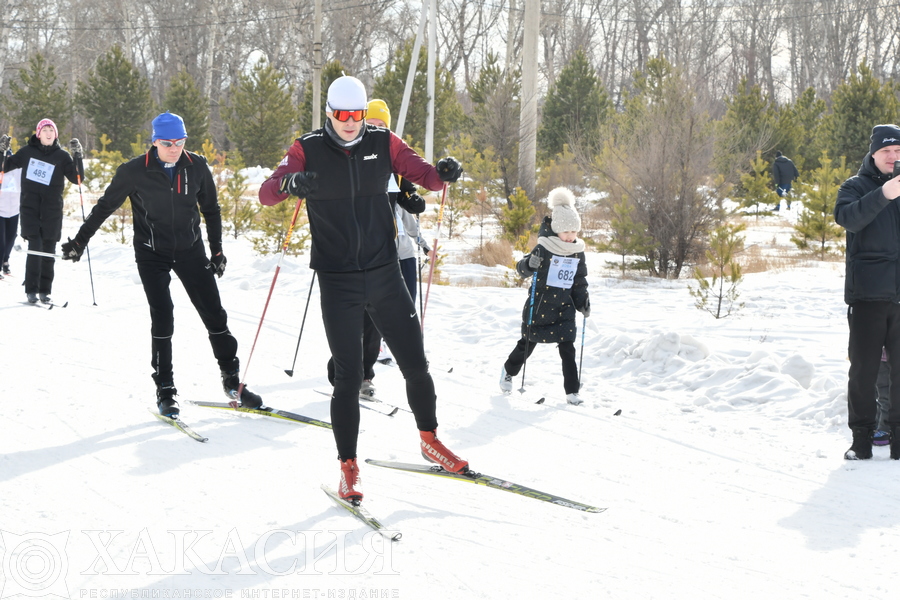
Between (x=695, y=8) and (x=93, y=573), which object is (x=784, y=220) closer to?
(x=93, y=573)

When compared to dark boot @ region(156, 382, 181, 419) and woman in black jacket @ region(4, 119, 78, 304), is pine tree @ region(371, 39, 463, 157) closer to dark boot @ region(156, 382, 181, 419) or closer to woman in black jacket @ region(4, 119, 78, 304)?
woman in black jacket @ region(4, 119, 78, 304)

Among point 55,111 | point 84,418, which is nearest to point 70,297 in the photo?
point 84,418

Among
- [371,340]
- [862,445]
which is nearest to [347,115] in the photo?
[371,340]

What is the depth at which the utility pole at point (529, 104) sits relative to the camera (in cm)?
1695

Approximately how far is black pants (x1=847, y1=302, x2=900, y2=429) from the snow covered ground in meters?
0.29

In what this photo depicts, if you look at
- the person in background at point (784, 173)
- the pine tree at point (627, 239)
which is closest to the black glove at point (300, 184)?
the pine tree at point (627, 239)

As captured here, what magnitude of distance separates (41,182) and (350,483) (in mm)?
6364

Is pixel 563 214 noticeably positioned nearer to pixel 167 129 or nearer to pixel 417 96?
pixel 167 129

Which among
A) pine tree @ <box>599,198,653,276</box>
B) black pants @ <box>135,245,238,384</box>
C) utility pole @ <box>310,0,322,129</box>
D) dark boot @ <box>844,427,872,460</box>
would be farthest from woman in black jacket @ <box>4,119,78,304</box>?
utility pole @ <box>310,0,322,129</box>

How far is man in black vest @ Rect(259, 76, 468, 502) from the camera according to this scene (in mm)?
3412

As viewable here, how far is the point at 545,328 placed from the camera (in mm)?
5602

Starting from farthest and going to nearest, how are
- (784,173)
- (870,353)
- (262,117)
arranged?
(262,117)
(784,173)
(870,353)

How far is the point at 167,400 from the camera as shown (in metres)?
4.80

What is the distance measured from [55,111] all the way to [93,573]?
2937 cm
